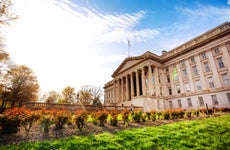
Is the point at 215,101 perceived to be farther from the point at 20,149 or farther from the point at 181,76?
the point at 20,149

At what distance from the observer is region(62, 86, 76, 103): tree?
5797cm

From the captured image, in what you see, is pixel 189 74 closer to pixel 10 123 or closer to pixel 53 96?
pixel 10 123

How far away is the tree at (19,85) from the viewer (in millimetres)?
35344

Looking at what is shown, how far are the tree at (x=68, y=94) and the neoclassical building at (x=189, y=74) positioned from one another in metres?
30.0

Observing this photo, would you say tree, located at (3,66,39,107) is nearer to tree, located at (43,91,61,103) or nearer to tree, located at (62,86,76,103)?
tree, located at (62,86,76,103)

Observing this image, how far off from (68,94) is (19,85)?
24.1m

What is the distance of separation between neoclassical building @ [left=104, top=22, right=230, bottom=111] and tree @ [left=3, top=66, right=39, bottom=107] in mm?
32105

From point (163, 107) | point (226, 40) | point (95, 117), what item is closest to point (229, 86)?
point (226, 40)

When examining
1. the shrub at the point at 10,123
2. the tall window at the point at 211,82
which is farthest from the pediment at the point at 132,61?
the shrub at the point at 10,123

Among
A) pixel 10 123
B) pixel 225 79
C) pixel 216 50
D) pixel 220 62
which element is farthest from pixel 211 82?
pixel 10 123

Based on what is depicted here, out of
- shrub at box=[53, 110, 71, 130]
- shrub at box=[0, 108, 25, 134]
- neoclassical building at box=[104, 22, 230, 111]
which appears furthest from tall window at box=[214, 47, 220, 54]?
shrub at box=[0, 108, 25, 134]

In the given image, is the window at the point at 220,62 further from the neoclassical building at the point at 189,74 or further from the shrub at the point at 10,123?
the shrub at the point at 10,123

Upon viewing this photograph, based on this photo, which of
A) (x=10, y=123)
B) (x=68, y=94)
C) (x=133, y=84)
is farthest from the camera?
(x=68, y=94)

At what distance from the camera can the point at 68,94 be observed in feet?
193
